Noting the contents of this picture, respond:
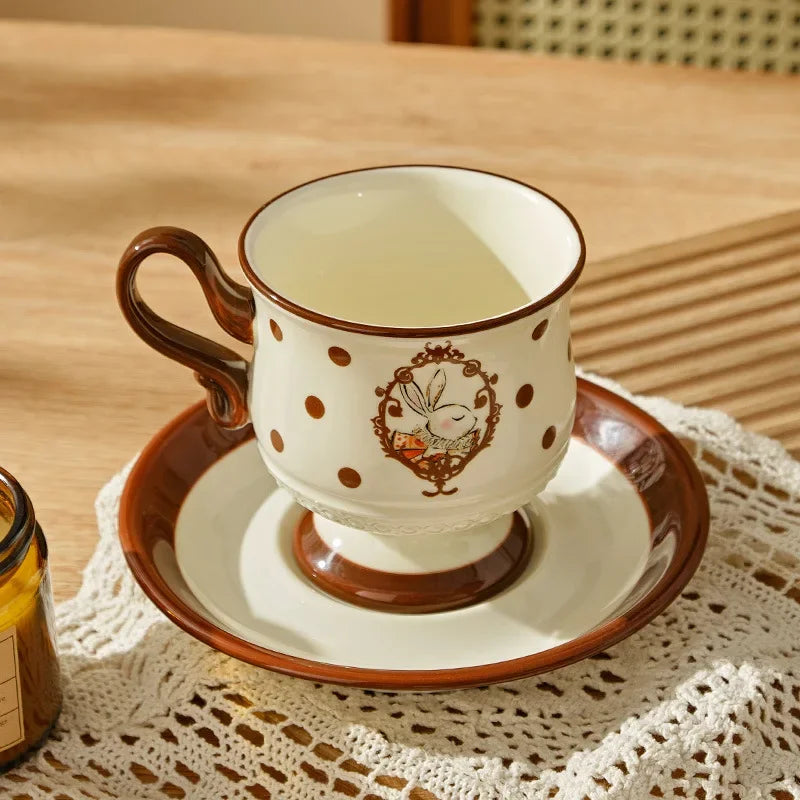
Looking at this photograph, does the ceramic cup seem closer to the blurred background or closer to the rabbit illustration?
the rabbit illustration

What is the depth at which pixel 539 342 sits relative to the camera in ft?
1.93

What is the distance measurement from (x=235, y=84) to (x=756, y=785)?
0.88 m

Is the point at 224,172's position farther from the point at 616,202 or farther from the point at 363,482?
the point at 363,482

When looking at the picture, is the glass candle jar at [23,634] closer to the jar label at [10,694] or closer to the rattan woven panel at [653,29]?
the jar label at [10,694]

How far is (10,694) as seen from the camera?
0.54 metres

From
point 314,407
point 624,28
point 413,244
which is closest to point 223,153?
point 413,244

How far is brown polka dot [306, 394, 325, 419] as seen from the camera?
1.94ft

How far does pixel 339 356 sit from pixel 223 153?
0.59m

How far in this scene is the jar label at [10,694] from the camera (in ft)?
1.73

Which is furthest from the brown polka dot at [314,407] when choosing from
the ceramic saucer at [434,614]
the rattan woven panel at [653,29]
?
the rattan woven panel at [653,29]

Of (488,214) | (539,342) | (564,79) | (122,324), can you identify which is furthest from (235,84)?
(539,342)

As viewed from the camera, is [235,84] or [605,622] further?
[235,84]

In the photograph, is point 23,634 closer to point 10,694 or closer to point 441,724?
point 10,694

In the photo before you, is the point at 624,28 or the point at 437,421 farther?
the point at 624,28
